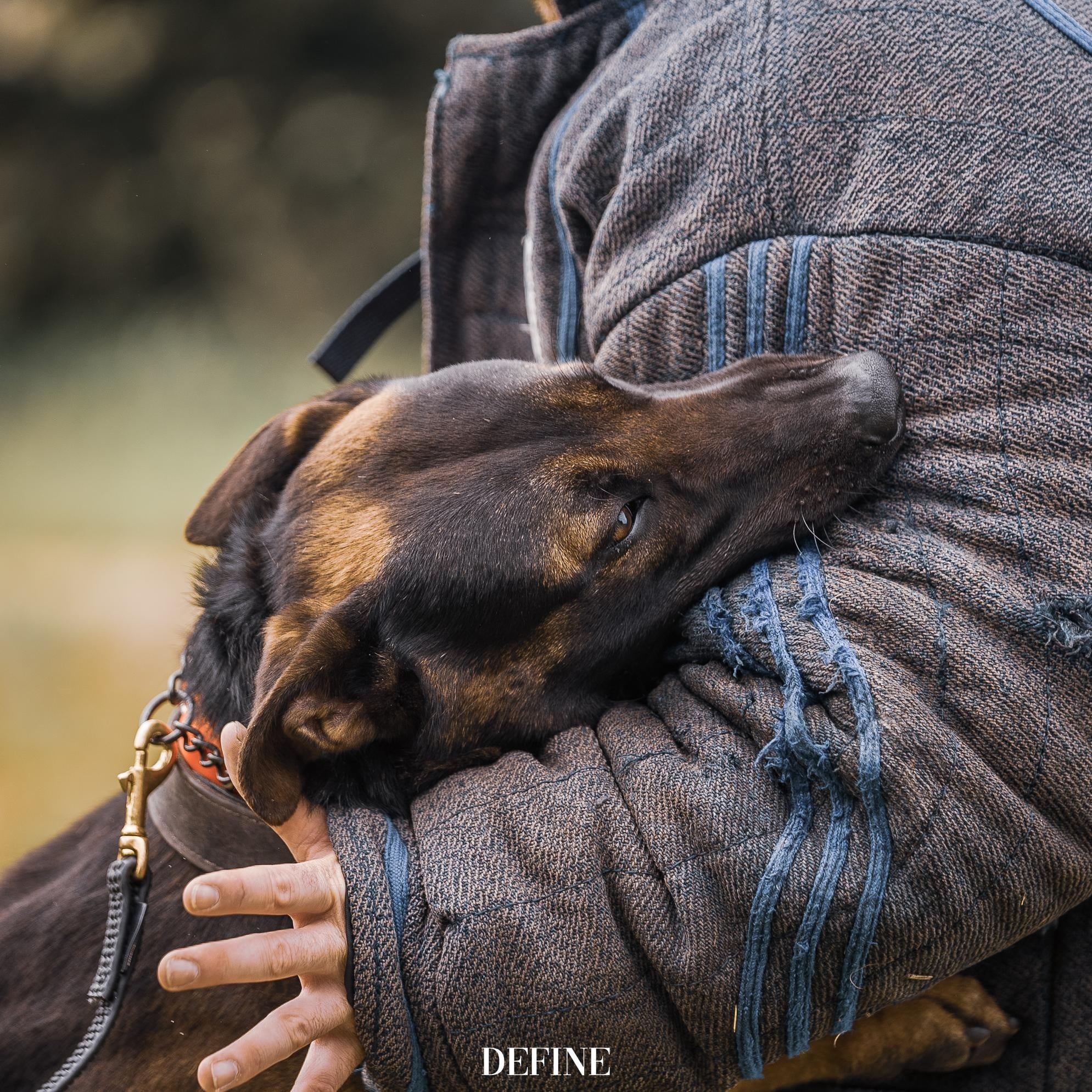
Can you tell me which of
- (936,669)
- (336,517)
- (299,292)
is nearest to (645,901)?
(936,669)

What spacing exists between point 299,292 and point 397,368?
2.23ft

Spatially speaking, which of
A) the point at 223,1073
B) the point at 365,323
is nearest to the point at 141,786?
the point at 223,1073

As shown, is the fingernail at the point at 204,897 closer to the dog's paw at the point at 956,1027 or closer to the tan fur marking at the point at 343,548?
the tan fur marking at the point at 343,548

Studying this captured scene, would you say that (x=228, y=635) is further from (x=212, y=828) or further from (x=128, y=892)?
(x=128, y=892)

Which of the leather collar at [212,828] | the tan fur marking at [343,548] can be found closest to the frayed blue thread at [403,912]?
the leather collar at [212,828]

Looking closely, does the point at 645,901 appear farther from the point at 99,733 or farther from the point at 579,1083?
the point at 99,733

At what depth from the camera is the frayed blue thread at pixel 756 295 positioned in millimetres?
1694

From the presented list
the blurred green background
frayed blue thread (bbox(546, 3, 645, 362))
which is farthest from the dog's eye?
the blurred green background

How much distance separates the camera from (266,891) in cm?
118

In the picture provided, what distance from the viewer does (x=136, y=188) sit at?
444cm

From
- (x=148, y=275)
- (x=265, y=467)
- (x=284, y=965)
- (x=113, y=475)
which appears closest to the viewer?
(x=284, y=965)

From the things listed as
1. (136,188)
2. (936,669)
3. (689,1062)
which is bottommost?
(689,1062)

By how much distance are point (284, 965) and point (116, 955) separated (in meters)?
0.50

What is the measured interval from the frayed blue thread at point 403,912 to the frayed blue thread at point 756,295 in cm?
113
